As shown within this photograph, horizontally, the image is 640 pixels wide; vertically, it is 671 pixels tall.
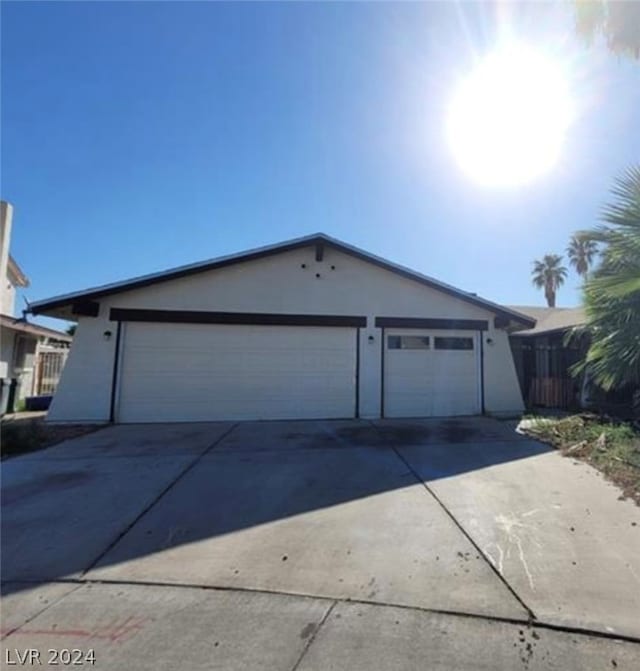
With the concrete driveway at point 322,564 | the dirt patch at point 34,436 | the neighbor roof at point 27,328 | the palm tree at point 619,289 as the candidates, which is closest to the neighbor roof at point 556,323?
the palm tree at point 619,289

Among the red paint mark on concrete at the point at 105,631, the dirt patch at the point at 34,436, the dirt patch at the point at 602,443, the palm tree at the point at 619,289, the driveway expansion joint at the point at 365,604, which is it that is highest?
the palm tree at the point at 619,289

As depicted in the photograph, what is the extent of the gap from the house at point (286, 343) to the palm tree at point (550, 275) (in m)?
21.9

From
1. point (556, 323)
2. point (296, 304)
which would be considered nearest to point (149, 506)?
point (296, 304)

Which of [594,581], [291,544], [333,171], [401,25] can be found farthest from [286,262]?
[594,581]

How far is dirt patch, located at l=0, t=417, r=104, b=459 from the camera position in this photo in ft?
24.6

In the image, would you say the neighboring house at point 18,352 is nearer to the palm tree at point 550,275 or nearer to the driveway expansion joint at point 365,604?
the driveway expansion joint at point 365,604

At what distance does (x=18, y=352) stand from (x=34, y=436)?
918 centimetres

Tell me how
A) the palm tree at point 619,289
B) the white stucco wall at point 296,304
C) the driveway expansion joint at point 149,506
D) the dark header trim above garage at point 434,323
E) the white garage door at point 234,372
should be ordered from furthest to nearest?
the dark header trim above garage at point 434,323
the white garage door at point 234,372
the white stucco wall at point 296,304
the palm tree at point 619,289
the driveway expansion joint at point 149,506

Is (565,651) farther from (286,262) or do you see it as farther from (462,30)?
(286,262)

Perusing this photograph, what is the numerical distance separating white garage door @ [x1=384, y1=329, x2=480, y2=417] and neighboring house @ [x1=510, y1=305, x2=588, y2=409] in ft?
11.6

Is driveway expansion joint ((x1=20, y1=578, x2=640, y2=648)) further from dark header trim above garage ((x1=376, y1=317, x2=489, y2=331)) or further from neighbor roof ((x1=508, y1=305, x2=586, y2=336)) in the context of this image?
neighbor roof ((x1=508, y1=305, x2=586, y2=336))

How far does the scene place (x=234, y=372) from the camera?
10.9 meters

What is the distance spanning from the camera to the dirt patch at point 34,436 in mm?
7500

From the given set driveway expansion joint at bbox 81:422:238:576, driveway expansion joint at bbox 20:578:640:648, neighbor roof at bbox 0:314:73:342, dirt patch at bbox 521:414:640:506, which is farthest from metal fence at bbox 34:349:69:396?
dirt patch at bbox 521:414:640:506
